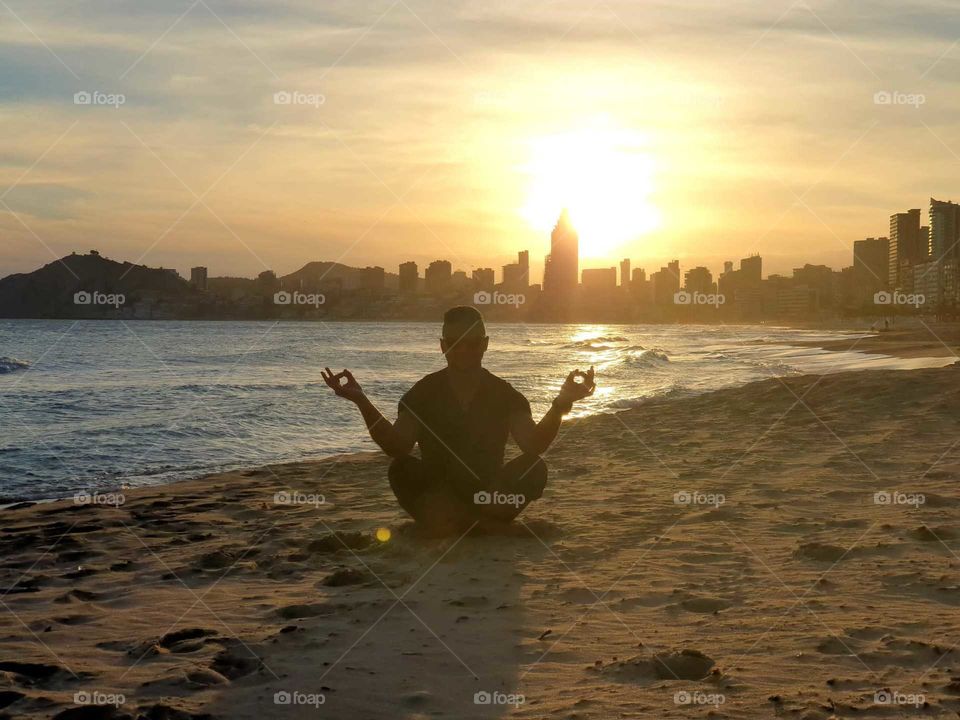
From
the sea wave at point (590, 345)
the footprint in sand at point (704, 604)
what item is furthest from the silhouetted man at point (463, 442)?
the sea wave at point (590, 345)

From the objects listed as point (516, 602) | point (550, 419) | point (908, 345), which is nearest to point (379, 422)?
point (550, 419)

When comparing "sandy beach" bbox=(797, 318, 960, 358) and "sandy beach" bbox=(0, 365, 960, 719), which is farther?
"sandy beach" bbox=(797, 318, 960, 358)

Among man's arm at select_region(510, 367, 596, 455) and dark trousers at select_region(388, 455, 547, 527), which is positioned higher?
man's arm at select_region(510, 367, 596, 455)

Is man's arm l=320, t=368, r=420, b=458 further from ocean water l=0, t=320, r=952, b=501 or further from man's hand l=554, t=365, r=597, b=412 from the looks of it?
ocean water l=0, t=320, r=952, b=501

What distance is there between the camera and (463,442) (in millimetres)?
6332

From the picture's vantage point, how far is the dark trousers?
21.1 ft

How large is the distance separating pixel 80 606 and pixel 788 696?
159 inches

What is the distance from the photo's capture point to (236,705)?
3.72 metres

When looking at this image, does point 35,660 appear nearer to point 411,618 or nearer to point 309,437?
point 411,618

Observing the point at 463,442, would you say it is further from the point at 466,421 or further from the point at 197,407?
the point at 197,407

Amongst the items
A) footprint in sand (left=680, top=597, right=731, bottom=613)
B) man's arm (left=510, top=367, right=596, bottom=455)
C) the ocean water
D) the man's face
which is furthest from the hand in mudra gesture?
the ocean water

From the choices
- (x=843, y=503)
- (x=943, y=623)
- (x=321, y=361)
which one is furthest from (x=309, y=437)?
(x=321, y=361)

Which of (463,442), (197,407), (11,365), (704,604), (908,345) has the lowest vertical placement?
(197,407)

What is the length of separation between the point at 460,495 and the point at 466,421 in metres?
0.60
